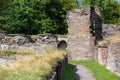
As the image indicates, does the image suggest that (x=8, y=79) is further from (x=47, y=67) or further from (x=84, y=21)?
(x=84, y=21)

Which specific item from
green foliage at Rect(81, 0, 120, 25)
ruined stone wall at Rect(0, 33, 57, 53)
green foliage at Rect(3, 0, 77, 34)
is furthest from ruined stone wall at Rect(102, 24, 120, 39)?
green foliage at Rect(81, 0, 120, 25)

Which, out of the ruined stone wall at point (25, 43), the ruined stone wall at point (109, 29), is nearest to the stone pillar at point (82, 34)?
the ruined stone wall at point (109, 29)

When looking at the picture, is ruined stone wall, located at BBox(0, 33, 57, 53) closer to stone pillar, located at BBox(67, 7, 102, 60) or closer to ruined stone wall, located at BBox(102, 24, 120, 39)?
stone pillar, located at BBox(67, 7, 102, 60)

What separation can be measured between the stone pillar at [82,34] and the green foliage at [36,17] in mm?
14438

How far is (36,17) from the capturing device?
49.9m

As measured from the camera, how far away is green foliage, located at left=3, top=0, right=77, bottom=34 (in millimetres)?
47031

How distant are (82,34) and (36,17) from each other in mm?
18181

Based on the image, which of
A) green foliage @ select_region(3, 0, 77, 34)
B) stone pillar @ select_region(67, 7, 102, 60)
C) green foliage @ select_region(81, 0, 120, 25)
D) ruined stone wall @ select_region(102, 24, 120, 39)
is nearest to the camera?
stone pillar @ select_region(67, 7, 102, 60)

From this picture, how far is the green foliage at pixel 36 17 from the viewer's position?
154 ft

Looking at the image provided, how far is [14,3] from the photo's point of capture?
49.7m

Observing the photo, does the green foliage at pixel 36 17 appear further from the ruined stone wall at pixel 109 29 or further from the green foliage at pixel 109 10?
the ruined stone wall at pixel 109 29

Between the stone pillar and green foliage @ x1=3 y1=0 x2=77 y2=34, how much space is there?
47.4 feet

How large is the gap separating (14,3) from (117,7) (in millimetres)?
20988

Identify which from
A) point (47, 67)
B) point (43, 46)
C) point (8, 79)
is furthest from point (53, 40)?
point (8, 79)
